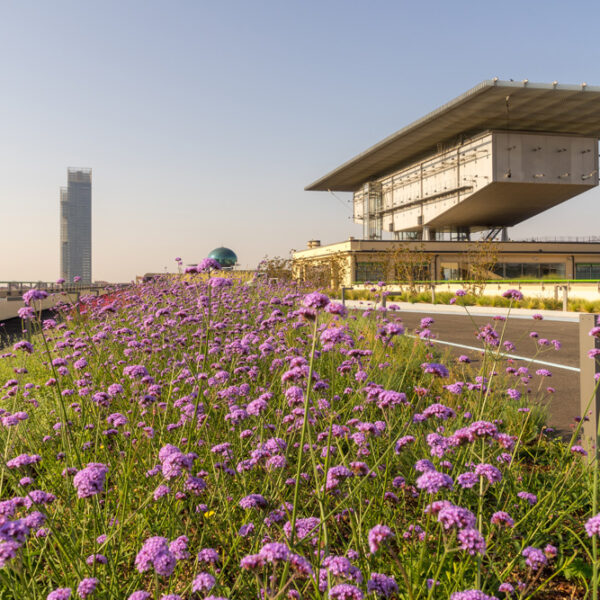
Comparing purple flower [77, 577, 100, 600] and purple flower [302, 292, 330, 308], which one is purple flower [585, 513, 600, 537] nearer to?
purple flower [302, 292, 330, 308]

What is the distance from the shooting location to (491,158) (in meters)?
45.5

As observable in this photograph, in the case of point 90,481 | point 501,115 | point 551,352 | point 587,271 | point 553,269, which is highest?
point 501,115

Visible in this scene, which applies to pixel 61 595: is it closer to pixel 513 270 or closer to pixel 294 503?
pixel 294 503

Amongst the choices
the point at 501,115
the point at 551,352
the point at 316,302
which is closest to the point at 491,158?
the point at 501,115

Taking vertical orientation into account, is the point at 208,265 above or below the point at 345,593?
above

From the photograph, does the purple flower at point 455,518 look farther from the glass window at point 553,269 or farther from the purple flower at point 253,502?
the glass window at point 553,269

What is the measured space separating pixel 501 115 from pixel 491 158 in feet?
13.2

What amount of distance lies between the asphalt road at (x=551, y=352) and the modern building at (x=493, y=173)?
2825cm

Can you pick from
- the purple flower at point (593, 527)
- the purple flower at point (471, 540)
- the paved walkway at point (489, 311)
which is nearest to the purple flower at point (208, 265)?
the purple flower at point (471, 540)

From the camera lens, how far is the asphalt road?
6.04 m

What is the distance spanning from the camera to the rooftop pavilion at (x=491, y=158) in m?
41.7

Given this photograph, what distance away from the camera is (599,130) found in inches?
1911

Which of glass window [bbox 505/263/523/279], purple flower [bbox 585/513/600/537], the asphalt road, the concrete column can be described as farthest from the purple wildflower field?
glass window [bbox 505/263/523/279]

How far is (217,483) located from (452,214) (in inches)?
2140
